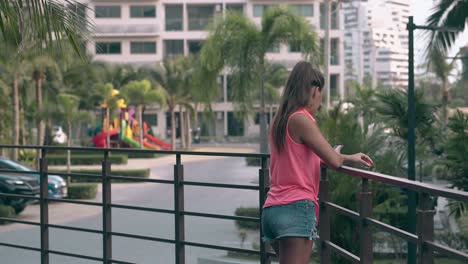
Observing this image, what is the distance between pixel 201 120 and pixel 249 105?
196ft

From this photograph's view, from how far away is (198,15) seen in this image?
3329 inches

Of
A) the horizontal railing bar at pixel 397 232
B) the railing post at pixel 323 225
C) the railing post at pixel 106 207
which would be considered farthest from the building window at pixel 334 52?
the horizontal railing bar at pixel 397 232

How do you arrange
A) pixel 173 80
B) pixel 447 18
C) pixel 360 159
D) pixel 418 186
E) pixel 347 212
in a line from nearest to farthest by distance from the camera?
pixel 418 186, pixel 360 159, pixel 347 212, pixel 447 18, pixel 173 80

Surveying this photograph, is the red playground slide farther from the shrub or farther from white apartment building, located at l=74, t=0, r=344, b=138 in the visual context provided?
the shrub

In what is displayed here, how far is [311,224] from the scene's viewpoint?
5090 mm

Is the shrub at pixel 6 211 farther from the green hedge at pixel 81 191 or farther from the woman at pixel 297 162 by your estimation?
the woman at pixel 297 162

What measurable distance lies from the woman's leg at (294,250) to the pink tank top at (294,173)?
0.22 meters

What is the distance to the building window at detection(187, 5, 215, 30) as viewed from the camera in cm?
8394

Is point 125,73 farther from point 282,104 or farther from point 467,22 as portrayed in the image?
point 282,104

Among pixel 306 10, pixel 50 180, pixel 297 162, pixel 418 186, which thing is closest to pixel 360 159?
pixel 297 162

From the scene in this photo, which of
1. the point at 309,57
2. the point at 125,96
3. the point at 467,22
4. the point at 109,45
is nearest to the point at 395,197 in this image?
the point at 467,22

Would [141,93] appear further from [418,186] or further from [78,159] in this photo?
[418,186]

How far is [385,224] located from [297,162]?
23.3 inches

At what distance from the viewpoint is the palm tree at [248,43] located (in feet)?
97.6
